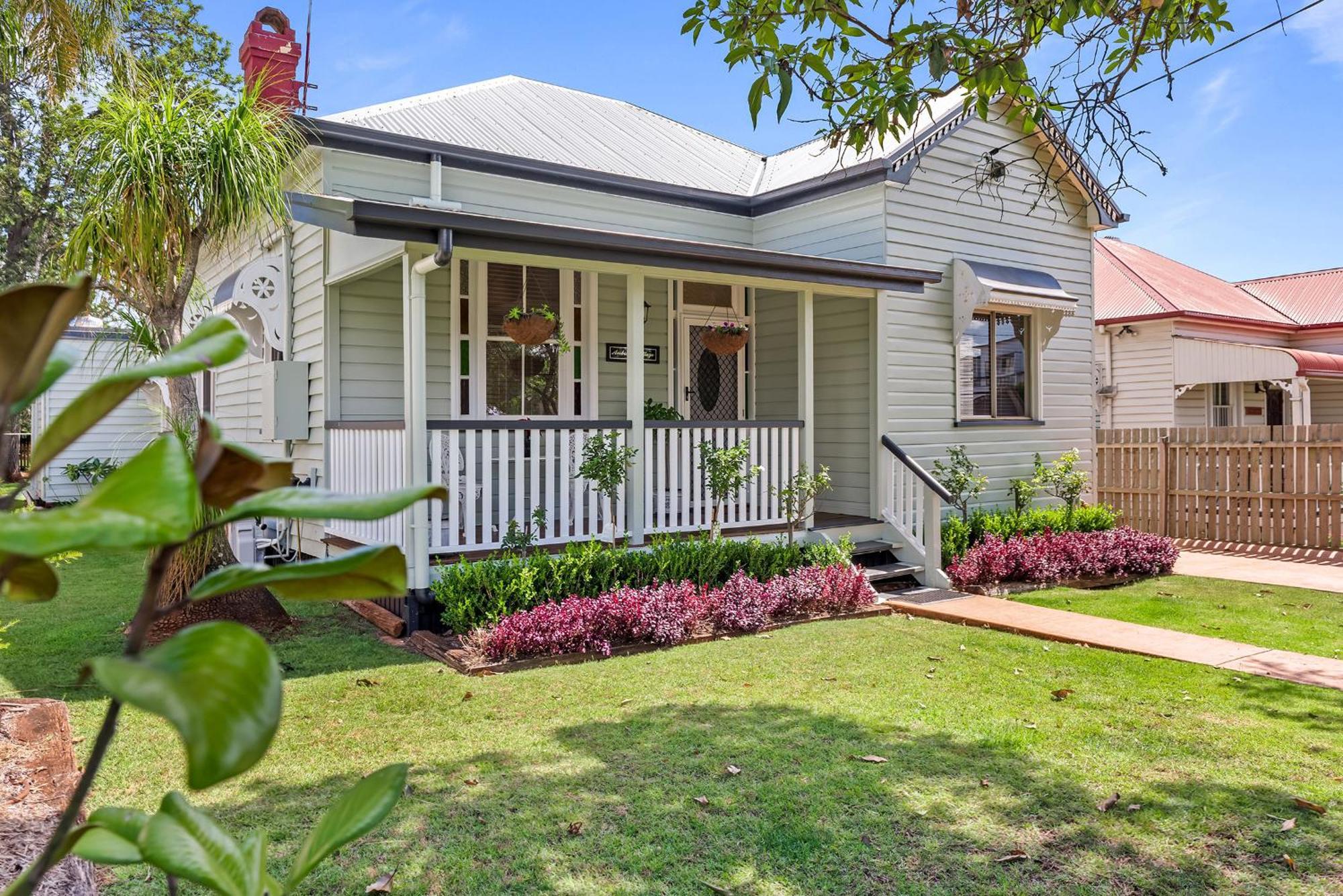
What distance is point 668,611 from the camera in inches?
264

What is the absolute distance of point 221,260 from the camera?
12.7 meters

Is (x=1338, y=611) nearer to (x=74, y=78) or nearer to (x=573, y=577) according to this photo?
(x=573, y=577)

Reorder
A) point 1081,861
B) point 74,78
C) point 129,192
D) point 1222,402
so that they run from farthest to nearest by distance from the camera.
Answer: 1. point 1222,402
2. point 74,78
3. point 129,192
4. point 1081,861

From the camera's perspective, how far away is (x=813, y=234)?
1074 cm

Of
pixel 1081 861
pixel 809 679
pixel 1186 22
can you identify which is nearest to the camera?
pixel 1081 861

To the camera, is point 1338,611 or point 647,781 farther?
point 1338,611

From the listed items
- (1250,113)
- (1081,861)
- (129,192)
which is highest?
(1250,113)

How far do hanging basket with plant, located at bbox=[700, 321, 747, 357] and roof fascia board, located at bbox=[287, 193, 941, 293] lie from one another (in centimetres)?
117

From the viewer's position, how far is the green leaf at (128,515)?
0.58 meters

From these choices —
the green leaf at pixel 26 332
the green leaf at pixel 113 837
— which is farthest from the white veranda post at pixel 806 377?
the green leaf at pixel 26 332

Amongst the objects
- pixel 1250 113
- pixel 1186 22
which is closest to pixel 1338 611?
pixel 1186 22

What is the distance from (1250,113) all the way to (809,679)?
1579 centimetres

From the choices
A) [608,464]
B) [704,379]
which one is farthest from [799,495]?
[704,379]

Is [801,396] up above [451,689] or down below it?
above
